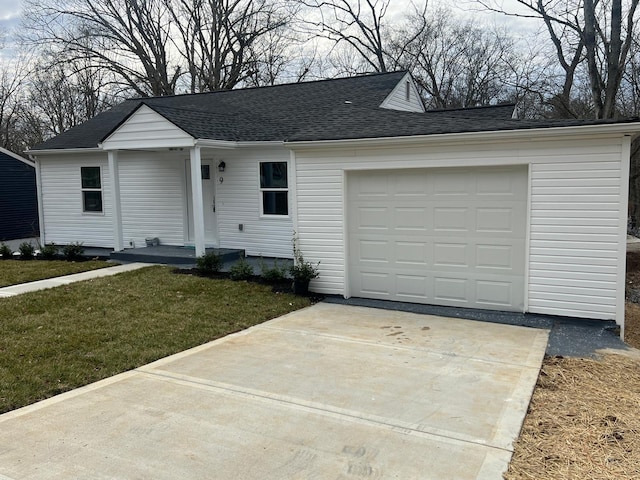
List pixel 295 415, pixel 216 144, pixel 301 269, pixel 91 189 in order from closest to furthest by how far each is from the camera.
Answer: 1. pixel 295 415
2. pixel 301 269
3. pixel 216 144
4. pixel 91 189

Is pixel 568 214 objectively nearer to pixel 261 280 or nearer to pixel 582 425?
pixel 582 425

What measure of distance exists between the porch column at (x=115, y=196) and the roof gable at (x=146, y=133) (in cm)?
47

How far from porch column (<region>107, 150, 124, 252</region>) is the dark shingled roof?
3.18 ft

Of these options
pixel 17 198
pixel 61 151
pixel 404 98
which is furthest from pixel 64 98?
pixel 404 98

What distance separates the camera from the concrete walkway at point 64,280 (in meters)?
9.02

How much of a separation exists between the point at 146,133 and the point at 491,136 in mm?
7330

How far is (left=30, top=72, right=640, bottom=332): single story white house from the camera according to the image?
6.92 meters

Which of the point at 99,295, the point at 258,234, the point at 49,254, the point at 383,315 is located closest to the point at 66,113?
the point at 49,254

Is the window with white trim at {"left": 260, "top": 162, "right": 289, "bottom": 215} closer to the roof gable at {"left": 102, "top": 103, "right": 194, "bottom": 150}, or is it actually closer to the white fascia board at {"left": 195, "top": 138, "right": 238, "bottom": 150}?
the white fascia board at {"left": 195, "top": 138, "right": 238, "bottom": 150}

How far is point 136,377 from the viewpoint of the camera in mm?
5238

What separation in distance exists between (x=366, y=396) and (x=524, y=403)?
1326mm

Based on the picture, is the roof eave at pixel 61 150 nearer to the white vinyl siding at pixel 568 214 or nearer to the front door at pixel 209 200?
the front door at pixel 209 200

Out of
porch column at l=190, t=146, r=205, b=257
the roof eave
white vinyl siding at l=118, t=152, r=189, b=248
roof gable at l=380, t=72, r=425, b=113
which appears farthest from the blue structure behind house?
roof gable at l=380, t=72, r=425, b=113

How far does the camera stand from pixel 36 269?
1105cm
